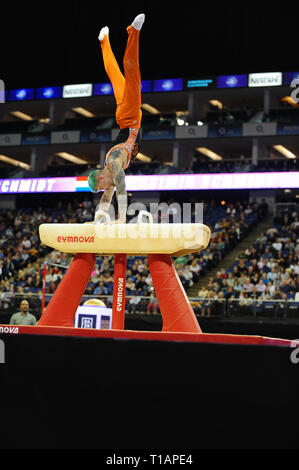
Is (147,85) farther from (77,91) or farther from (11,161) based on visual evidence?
(11,161)

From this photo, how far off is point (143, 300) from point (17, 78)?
15.9 metres

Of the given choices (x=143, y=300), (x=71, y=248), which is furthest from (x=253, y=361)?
(x=143, y=300)

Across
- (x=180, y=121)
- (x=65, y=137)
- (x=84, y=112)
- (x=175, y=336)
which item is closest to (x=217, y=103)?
(x=180, y=121)

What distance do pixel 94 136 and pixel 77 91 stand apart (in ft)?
9.32

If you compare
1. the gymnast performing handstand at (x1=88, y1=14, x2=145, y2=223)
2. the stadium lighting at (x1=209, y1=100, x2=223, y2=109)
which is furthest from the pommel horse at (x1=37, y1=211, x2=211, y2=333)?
the stadium lighting at (x1=209, y1=100, x2=223, y2=109)

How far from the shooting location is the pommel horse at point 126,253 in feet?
18.7

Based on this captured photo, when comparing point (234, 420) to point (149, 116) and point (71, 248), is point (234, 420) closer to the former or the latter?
point (71, 248)

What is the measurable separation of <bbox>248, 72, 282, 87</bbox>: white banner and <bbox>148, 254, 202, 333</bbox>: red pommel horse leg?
2120 centimetres

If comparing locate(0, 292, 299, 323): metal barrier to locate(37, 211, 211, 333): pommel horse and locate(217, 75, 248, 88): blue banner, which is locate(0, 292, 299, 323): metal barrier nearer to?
locate(37, 211, 211, 333): pommel horse

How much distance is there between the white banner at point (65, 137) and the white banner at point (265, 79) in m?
8.60

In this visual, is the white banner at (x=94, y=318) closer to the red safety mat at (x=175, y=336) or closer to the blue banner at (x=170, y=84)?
the red safety mat at (x=175, y=336)

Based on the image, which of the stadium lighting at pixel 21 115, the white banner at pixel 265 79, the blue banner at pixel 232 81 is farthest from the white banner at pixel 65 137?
the white banner at pixel 265 79
